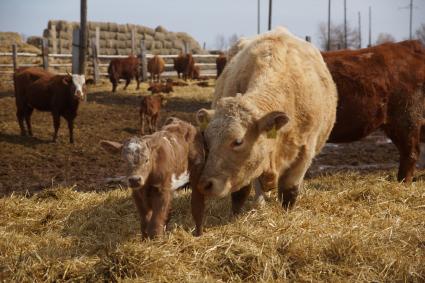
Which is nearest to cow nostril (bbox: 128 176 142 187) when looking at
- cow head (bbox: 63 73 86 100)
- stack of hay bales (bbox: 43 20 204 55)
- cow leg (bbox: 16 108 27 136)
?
cow head (bbox: 63 73 86 100)

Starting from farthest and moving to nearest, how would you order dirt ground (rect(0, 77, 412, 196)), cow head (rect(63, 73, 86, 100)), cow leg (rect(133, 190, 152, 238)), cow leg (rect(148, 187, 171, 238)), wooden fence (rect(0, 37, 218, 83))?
1. wooden fence (rect(0, 37, 218, 83))
2. cow head (rect(63, 73, 86, 100))
3. dirt ground (rect(0, 77, 412, 196))
4. cow leg (rect(133, 190, 152, 238))
5. cow leg (rect(148, 187, 171, 238))

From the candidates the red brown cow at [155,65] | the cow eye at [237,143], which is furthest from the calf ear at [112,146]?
the red brown cow at [155,65]

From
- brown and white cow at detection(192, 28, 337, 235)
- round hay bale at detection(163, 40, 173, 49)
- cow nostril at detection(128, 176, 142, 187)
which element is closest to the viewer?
cow nostril at detection(128, 176, 142, 187)

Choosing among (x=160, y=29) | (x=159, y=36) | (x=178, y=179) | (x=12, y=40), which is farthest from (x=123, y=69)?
(x=160, y=29)

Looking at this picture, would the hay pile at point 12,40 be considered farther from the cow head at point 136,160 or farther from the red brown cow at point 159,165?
the cow head at point 136,160

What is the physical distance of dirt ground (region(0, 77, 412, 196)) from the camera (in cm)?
852

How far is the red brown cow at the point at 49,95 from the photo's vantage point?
12062mm

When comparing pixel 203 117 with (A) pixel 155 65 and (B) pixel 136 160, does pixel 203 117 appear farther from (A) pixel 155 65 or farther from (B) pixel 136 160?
(A) pixel 155 65

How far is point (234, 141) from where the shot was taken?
4398 millimetres

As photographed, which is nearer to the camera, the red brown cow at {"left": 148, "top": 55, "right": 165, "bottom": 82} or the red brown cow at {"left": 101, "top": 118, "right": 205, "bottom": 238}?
the red brown cow at {"left": 101, "top": 118, "right": 205, "bottom": 238}

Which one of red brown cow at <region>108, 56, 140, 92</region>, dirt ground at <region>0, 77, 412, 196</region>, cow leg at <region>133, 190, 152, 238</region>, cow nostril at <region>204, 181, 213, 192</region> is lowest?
dirt ground at <region>0, 77, 412, 196</region>

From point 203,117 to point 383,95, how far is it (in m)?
3.51

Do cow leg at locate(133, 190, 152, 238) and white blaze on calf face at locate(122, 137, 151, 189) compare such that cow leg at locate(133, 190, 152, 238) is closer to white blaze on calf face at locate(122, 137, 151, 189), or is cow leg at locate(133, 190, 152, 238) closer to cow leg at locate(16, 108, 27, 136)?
white blaze on calf face at locate(122, 137, 151, 189)

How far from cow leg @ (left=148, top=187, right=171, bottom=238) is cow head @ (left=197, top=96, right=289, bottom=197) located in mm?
328
